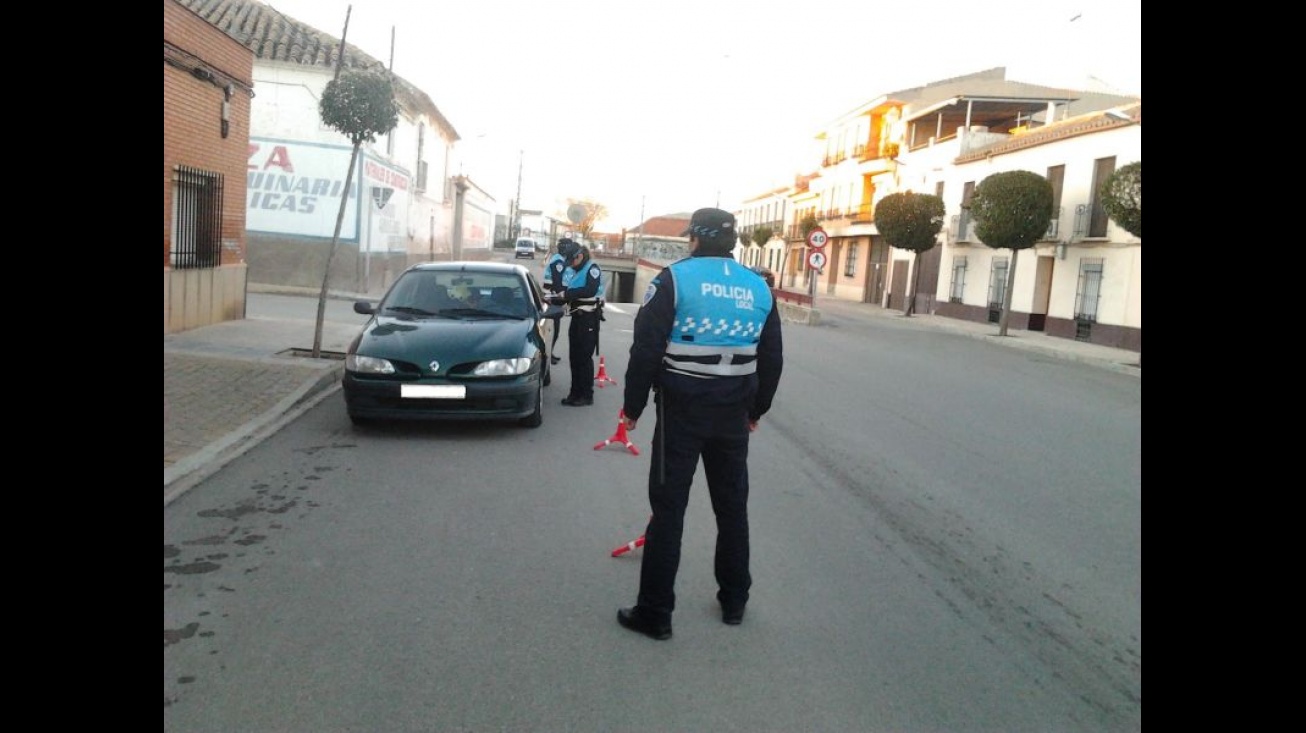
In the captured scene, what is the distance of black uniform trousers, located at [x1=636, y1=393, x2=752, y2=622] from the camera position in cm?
398

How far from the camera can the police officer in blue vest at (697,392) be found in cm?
400

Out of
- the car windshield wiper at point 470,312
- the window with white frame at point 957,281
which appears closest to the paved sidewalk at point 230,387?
the car windshield wiper at point 470,312

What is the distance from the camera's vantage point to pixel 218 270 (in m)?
14.6

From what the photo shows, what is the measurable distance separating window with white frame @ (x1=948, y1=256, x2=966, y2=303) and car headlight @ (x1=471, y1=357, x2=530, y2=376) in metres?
31.0

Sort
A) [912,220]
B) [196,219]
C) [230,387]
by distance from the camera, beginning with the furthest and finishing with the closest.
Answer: [912,220]
[196,219]
[230,387]

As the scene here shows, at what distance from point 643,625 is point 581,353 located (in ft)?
20.7

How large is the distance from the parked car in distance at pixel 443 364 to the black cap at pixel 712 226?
4049 millimetres

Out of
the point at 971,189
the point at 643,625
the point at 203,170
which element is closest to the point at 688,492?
the point at 643,625

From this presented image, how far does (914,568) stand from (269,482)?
4035 millimetres

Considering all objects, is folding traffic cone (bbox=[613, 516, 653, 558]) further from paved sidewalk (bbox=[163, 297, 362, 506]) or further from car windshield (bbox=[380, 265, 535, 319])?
car windshield (bbox=[380, 265, 535, 319])

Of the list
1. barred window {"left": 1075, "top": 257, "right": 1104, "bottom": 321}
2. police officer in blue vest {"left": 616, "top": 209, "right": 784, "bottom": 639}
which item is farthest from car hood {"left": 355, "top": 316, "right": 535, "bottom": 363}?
barred window {"left": 1075, "top": 257, "right": 1104, "bottom": 321}

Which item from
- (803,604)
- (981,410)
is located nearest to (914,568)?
(803,604)

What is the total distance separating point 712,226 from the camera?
4.13 m

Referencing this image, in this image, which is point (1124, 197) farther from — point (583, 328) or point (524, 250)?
point (524, 250)
